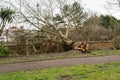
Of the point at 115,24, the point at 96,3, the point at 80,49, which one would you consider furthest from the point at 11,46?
the point at 115,24

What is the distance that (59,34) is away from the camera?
19.2 m

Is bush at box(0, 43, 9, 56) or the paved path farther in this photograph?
bush at box(0, 43, 9, 56)

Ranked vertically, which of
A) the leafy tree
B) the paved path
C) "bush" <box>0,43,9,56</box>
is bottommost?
the paved path

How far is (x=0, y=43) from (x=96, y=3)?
37.7 ft

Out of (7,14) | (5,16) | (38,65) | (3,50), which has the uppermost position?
(7,14)

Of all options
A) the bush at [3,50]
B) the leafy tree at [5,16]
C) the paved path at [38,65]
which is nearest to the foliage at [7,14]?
the leafy tree at [5,16]

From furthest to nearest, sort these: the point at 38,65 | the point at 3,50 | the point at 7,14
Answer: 1. the point at 7,14
2. the point at 3,50
3. the point at 38,65

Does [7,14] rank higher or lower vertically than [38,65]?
Answer: higher

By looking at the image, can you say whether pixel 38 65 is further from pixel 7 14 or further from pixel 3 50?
pixel 7 14

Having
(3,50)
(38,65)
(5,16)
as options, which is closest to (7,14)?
(5,16)

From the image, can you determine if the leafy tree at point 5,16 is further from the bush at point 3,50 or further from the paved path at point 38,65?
the paved path at point 38,65

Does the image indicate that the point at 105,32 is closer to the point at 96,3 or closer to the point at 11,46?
the point at 96,3

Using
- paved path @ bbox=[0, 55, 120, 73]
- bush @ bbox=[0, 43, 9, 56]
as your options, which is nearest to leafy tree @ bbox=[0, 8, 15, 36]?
bush @ bbox=[0, 43, 9, 56]

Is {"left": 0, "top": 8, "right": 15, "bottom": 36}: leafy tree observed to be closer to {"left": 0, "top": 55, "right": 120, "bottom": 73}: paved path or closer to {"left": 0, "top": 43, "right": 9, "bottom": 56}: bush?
{"left": 0, "top": 43, "right": 9, "bottom": 56}: bush
